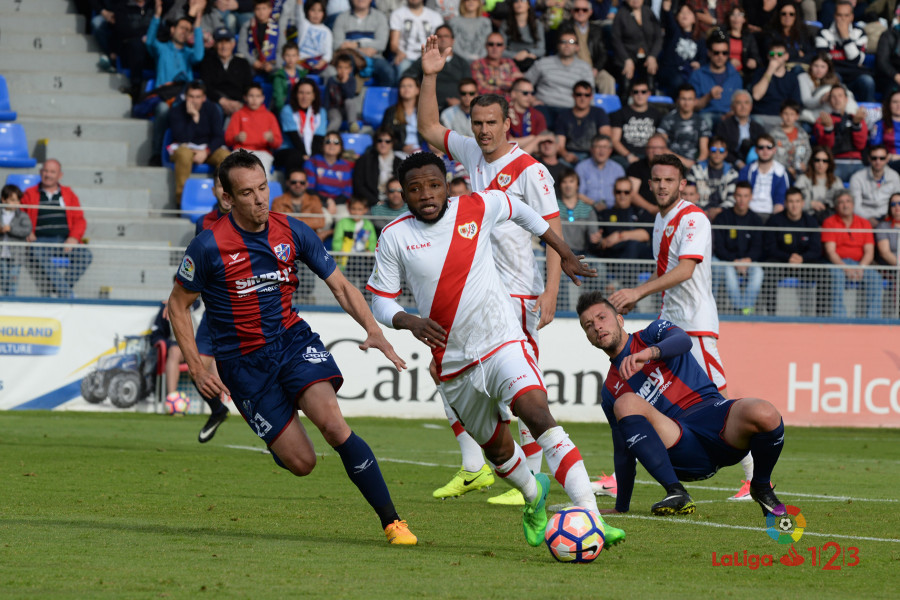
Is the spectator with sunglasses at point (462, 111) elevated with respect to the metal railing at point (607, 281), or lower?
elevated

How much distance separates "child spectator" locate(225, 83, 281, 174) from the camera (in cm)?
1914

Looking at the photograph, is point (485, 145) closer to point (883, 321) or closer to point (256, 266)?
point (256, 266)

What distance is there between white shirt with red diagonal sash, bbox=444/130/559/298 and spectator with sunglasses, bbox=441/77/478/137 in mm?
9589

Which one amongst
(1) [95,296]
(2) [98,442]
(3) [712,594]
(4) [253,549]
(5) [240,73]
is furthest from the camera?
(5) [240,73]

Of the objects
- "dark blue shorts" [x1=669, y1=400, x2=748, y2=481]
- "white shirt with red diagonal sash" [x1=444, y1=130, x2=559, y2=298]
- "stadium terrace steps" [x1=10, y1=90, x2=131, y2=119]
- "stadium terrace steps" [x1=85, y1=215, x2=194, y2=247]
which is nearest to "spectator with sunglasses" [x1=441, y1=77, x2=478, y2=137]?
"stadium terrace steps" [x1=85, y1=215, x2=194, y2=247]

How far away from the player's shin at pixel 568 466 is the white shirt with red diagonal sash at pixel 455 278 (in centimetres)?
65

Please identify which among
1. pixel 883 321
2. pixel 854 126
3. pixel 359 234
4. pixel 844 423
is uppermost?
pixel 854 126

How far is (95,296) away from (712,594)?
12969mm

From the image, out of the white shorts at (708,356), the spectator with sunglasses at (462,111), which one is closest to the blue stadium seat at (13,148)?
the spectator with sunglasses at (462,111)

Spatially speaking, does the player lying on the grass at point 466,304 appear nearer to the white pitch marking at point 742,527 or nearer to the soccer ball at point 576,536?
the soccer ball at point 576,536

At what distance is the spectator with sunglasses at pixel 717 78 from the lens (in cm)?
2091

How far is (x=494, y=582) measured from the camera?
17.4ft

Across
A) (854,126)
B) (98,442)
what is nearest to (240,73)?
(98,442)

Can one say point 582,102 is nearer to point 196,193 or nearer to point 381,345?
point 196,193
